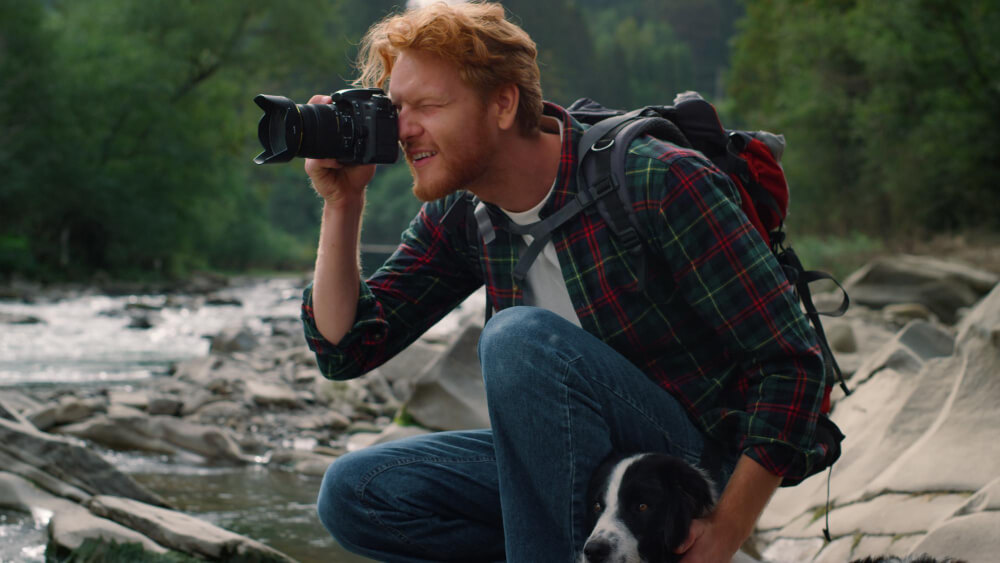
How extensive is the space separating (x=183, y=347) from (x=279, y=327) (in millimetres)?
2252

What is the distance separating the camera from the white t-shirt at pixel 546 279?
7.07ft

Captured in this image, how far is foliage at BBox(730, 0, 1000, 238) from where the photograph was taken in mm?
17469

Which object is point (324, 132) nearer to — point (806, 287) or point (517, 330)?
point (517, 330)

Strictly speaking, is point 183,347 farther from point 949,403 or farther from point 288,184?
point 288,184

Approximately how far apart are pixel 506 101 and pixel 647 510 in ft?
3.09

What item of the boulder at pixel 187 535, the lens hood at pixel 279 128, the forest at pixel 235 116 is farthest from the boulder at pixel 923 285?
the lens hood at pixel 279 128

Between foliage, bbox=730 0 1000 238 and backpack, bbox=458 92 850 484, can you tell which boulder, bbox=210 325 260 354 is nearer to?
backpack, bbox=458 92 850 484

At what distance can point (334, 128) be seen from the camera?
217 centimetres

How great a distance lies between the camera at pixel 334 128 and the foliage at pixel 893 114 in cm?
1709

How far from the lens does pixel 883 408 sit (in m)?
3.71

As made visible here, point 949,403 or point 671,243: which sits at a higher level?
point 671,243

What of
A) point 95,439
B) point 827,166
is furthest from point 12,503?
point 827,166

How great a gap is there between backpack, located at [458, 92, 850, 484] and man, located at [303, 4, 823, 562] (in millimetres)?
35

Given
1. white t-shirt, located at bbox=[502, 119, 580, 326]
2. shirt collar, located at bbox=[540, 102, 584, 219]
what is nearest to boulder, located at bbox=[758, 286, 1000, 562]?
white t-shirt, located at bbox=[502, 119, 580, 326]
